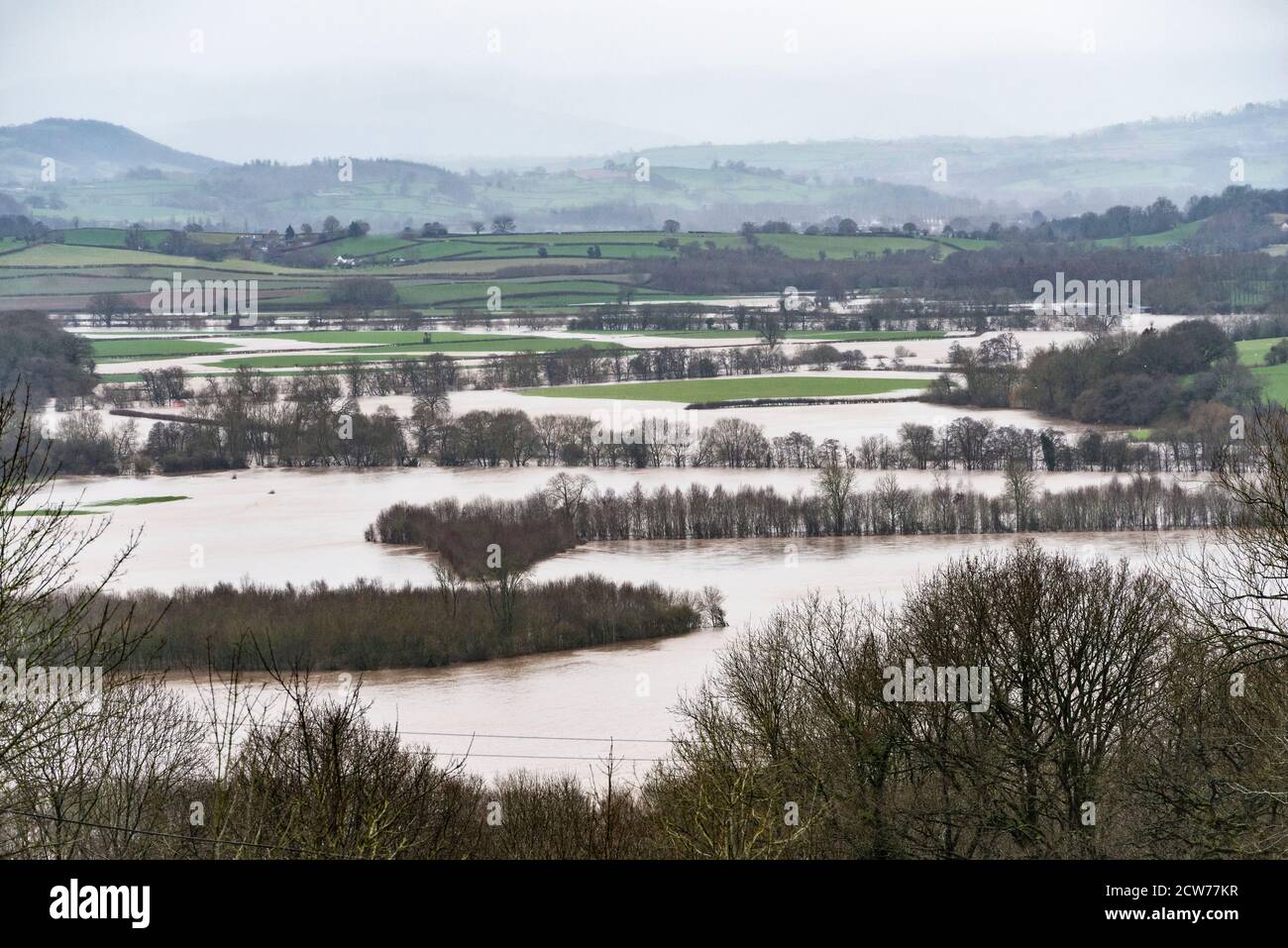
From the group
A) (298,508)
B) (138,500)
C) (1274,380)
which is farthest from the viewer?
(1274,380)

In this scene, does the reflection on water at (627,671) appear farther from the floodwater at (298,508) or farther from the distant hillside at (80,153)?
the distant hillside at (80,153)

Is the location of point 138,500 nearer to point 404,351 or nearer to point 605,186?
point 404,351

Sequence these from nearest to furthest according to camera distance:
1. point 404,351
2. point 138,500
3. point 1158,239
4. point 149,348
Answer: point 138,500 < point 404,351 < point 149,348 < point 1158,239

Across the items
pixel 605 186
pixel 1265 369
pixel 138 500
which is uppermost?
pixel 605 186

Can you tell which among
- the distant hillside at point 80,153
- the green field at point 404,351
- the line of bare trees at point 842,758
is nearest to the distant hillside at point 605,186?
the distant hillside at point 80,153

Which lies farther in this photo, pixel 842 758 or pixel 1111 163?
pixel 1111 163

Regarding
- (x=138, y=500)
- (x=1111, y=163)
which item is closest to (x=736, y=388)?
(x=138, y=500)
